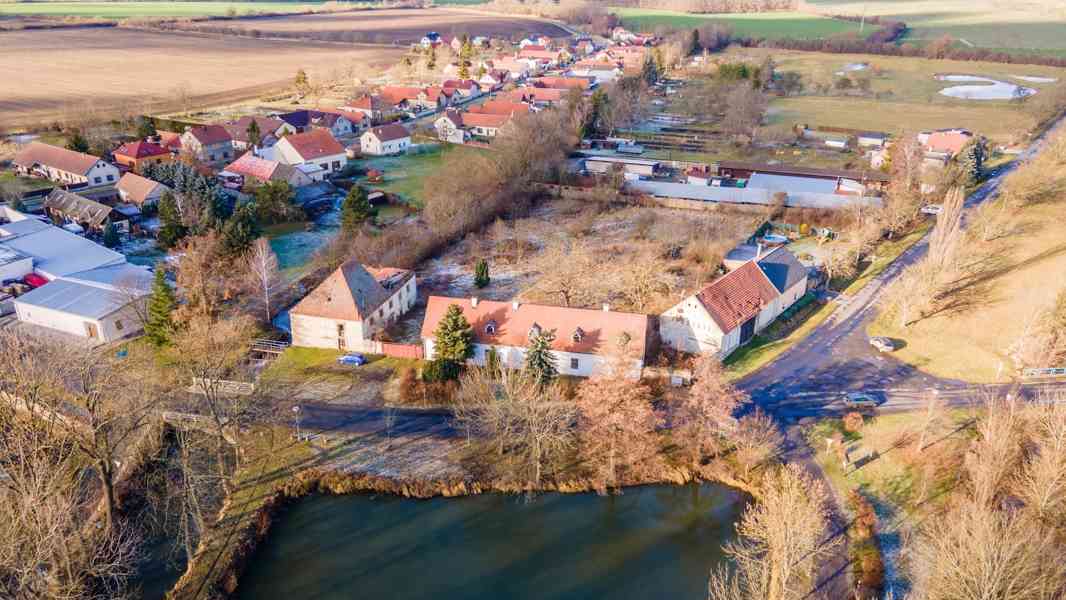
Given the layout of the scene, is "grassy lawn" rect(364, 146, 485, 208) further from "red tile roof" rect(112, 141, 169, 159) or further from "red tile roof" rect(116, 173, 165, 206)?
"red tile roof" rect(112, 141, 169, 159)

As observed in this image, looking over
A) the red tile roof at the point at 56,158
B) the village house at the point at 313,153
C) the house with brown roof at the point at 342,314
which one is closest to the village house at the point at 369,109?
the village house at the point at 313,153

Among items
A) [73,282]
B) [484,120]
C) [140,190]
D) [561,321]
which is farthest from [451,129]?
[561,321]

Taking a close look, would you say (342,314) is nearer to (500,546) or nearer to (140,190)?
(500,546)

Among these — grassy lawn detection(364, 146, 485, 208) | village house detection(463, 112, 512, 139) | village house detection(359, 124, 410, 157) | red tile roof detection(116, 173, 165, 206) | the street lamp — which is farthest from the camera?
village house detection(463, 112, 512, 139)

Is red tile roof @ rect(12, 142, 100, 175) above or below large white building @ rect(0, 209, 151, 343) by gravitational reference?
above

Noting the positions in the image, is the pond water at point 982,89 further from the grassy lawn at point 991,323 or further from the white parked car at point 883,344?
the white parked car at point 883,344

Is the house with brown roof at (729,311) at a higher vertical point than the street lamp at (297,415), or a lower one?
higher

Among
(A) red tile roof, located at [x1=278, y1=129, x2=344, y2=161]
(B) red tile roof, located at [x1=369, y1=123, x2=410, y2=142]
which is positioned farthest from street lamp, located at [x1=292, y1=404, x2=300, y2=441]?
(B) red tile roof, located at [x1=369, y1=123, x2=410, y2=142]
